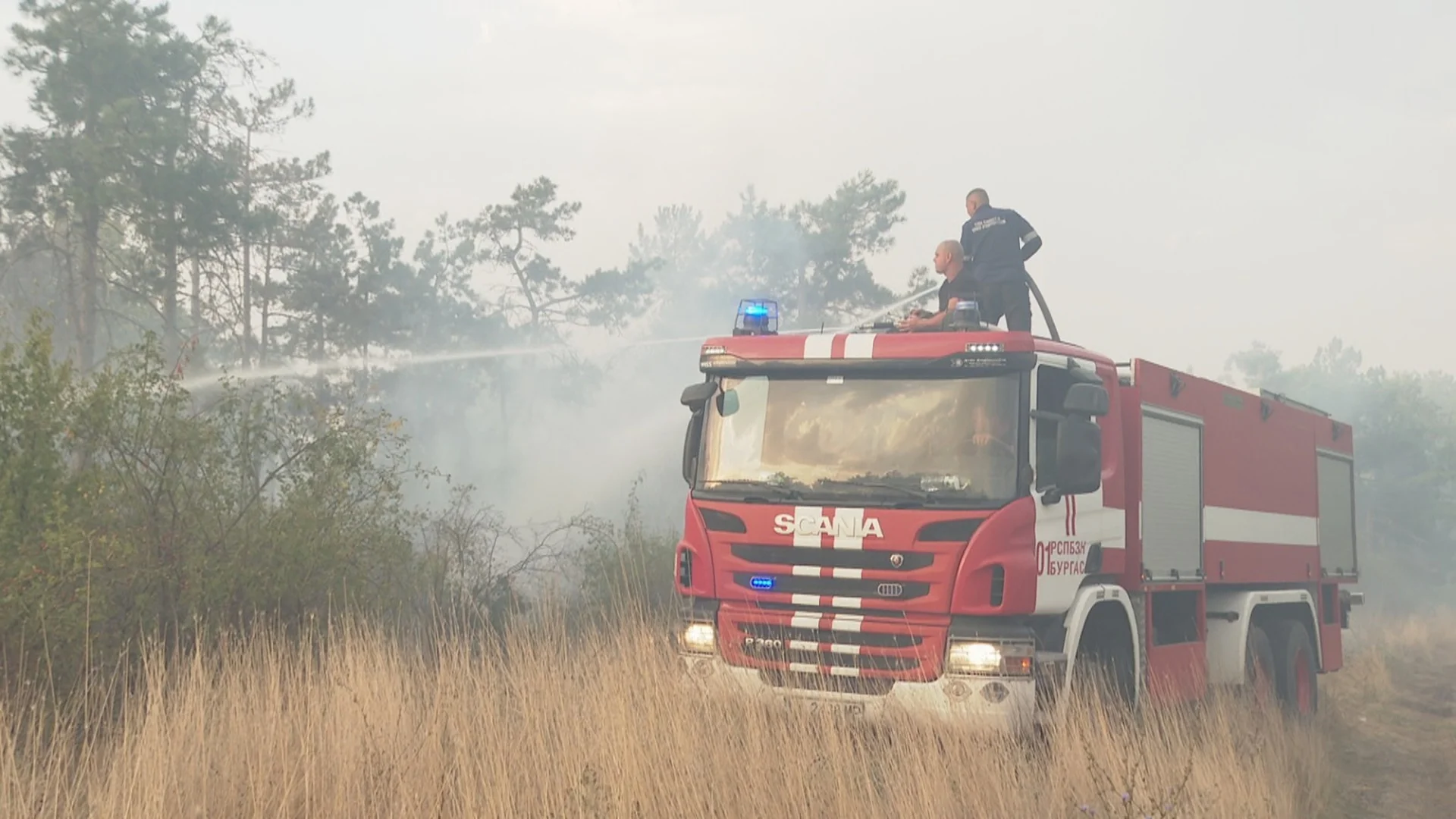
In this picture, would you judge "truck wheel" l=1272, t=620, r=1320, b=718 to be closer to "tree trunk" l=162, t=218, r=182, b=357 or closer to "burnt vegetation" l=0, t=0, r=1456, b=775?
"burnt vegetation" l=0, t=0, r=1456, b=775

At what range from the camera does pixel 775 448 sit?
7887 mm

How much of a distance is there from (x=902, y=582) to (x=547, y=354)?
34.2m

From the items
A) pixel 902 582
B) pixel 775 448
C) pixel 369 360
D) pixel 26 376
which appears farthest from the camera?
pixel 369 360

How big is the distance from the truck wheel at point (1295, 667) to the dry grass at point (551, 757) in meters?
3.16

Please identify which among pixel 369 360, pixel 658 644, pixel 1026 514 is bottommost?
pixel 658 644

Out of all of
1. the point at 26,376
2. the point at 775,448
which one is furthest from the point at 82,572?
A: the point at 775,448

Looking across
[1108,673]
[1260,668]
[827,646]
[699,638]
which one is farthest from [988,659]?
[1260,668]

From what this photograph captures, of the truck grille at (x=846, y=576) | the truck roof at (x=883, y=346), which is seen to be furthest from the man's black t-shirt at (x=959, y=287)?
the truck grille at (x=846, y=576)

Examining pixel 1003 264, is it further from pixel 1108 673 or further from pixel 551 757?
pixel 551 757

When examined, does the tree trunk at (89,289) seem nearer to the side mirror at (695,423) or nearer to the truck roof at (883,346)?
the side mirror at (695,423)

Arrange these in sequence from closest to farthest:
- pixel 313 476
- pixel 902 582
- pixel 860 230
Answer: pixel 902 582 → pixel 313 476 → pixel 860 230

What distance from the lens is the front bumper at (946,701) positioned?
6.95m

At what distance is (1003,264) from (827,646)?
11.5 feet

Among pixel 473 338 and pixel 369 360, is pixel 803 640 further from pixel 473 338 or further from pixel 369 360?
pixel 473 338
